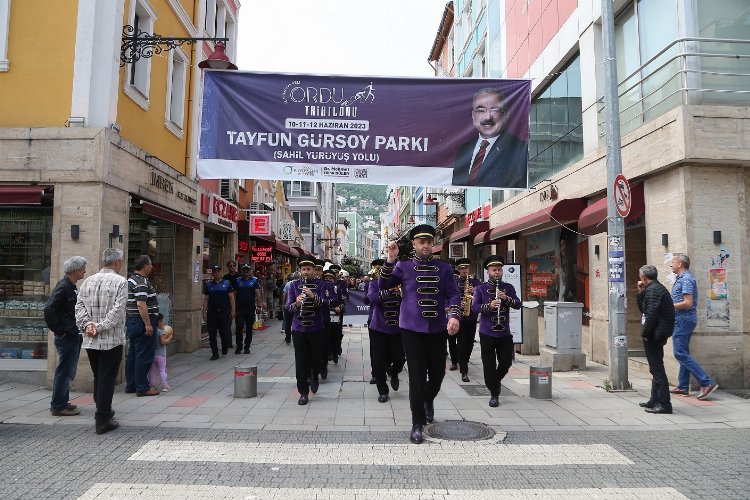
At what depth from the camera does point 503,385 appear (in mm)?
7598

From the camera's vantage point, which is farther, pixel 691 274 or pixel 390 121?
pixel 390 121

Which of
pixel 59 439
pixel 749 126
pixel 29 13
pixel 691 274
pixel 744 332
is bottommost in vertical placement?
pixel 59 439

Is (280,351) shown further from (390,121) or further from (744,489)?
(744,489)

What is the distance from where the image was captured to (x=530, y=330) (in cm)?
1087

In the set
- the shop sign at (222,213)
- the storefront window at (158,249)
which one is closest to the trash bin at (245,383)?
the storefront window at (158,249)

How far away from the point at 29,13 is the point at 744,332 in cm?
1187

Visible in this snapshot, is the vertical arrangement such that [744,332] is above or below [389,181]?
below

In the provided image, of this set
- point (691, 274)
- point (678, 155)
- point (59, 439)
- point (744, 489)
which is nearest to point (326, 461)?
point (59, 439)

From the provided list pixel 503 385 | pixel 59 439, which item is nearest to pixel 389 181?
pixel 503 385

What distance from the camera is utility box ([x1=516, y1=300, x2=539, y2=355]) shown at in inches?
424

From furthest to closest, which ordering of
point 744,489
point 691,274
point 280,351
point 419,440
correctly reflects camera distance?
1. point 280,351
2. point 691,274
3. point 419,440
4. point 744,489

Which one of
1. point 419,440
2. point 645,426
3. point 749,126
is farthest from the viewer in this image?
point 749,126

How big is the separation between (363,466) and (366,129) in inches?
192

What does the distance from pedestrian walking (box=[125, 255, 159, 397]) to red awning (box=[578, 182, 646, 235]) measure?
7458 millimetres
